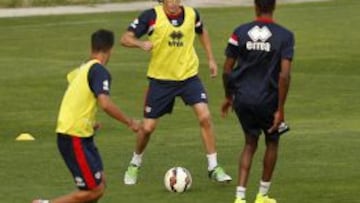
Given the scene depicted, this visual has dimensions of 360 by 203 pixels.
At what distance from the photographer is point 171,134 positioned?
1686 cm

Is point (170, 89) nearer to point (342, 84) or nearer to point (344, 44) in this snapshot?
point (342, 84)

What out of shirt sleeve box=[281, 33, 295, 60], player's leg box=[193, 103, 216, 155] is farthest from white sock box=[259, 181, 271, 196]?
player's leg box=[193, 103, 216, 155]

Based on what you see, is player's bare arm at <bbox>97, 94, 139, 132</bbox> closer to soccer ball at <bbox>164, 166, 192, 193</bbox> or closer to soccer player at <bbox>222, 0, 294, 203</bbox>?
soccer player at <bbox>222, 0, 294, 203</bbox>

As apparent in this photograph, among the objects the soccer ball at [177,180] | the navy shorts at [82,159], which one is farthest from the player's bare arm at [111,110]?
the soccer ball at [177,180]

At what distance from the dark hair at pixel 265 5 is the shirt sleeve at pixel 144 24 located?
6.29ft

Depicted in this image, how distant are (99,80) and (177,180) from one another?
2.50 meters

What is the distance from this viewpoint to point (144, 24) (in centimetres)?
1231

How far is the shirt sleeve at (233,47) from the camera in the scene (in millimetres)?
10758

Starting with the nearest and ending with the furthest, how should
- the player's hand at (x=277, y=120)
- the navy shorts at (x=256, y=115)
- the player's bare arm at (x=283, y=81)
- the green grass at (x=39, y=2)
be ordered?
the player's bare arm at (x=283, y=81)
the player's hand at (x=277, y=120)
the navy shorts at (x=256, y=115)
the green grass at (x=39, y=2)

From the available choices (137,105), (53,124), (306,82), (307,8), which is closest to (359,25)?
(307,8)

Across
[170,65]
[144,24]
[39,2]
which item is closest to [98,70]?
[144,24]

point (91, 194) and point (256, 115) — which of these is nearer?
Result: point (91, 194)

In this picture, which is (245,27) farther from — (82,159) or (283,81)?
(82,159)

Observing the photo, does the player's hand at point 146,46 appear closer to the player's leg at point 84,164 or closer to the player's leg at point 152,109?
the player's leg at point 152,109
